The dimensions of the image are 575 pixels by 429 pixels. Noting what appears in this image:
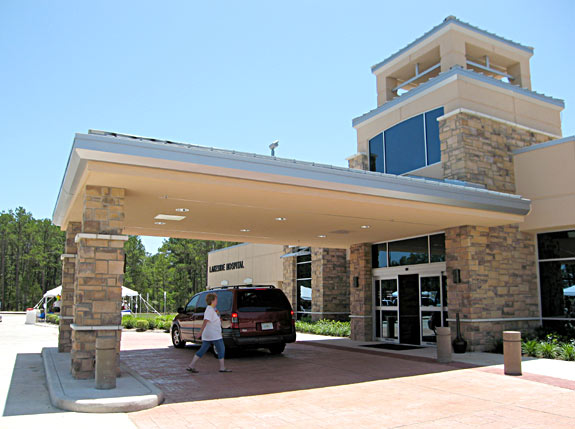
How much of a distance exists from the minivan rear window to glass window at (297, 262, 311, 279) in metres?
10.6

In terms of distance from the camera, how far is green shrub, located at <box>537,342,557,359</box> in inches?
480

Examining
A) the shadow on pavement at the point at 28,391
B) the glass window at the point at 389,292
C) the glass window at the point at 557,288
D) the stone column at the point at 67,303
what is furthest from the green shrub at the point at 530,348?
the stone column at the point at 67,303

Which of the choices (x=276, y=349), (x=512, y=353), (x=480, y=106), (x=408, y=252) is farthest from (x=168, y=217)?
(x=480, y=106)

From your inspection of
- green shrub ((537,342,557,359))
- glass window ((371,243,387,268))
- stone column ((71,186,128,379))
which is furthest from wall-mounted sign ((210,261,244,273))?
stone column ((71,186,128,379))

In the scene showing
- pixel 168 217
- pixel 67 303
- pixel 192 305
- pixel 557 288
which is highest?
pixel 168 217

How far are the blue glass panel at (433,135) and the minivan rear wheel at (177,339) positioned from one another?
9.35 m

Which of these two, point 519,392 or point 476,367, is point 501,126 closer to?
point 476,367

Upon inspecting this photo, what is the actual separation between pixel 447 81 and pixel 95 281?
12.0 m

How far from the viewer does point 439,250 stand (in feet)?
49.5

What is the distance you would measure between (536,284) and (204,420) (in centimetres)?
1198

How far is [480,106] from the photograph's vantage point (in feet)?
50.7

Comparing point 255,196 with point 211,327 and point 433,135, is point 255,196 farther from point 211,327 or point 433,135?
point 433,135

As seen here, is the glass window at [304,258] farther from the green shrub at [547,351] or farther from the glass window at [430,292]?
the green shrub at [547,351]

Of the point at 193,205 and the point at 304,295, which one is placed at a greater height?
the point at 193,205
